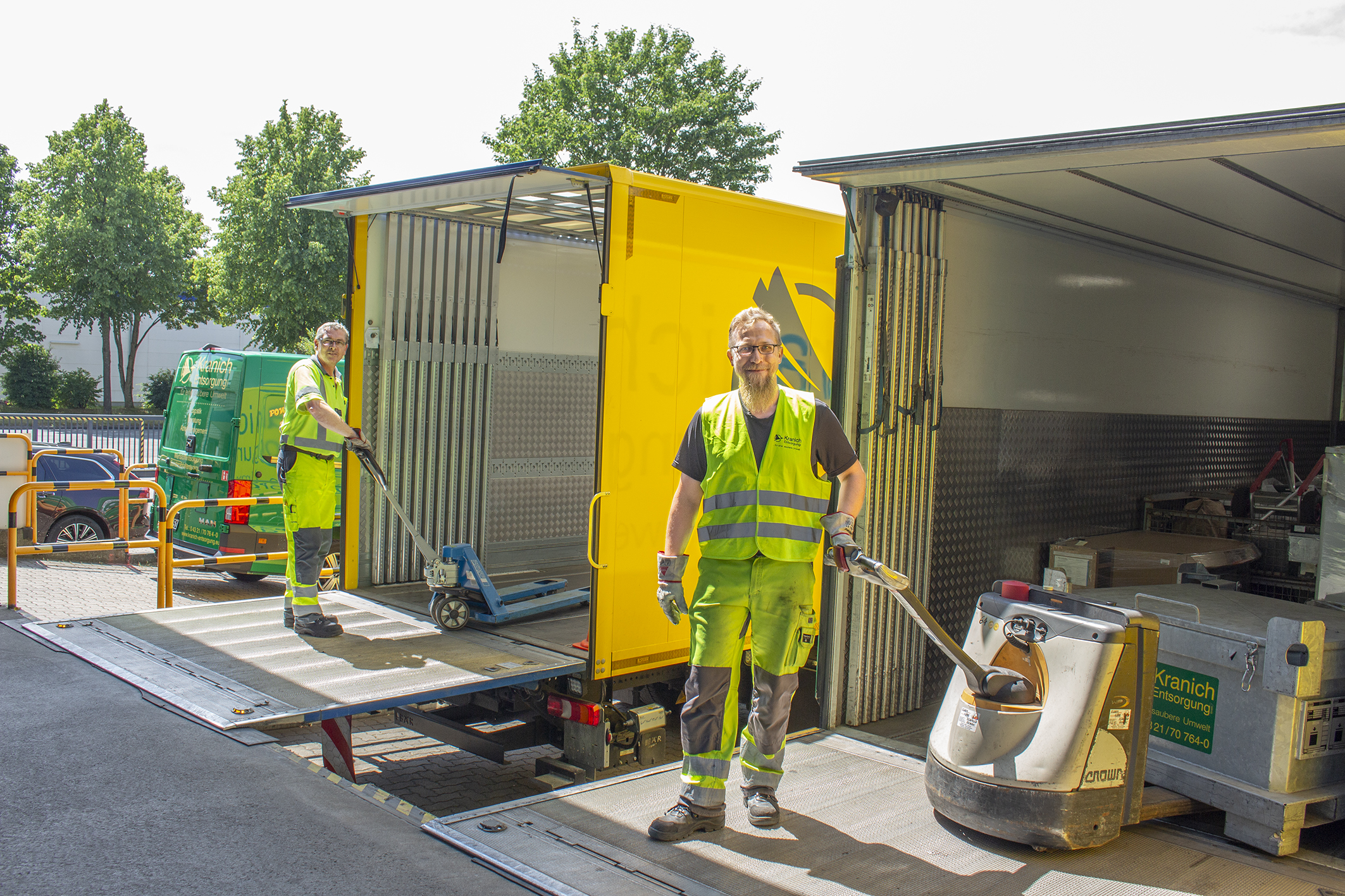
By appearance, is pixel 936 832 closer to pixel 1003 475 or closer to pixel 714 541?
pixel 714 541

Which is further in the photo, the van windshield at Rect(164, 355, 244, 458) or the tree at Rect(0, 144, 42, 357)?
the tree at Rect(0, 144, 42, 357)

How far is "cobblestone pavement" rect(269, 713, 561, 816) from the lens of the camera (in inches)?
227

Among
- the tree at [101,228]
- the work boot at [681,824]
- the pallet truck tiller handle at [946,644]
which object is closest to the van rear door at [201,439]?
the work boot at [681,824]

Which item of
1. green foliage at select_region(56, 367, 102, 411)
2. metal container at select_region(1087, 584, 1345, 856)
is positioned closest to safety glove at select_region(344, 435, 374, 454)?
metal container at select_region(1087, 584, 1345, 856)

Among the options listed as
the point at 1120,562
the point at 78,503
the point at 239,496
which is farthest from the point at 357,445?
the point at 78,503

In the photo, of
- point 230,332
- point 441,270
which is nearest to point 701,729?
point 441,270

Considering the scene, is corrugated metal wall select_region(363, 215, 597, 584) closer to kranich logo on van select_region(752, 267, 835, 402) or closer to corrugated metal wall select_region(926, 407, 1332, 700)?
kranich logo on van select_region(752, 267, 835, 402)

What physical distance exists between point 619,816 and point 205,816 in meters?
1.50

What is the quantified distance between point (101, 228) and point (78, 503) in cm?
2556

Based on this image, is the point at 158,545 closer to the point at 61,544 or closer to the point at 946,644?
the point at 61,544

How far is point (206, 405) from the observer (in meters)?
9.64

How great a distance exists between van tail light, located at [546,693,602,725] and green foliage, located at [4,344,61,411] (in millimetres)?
38048

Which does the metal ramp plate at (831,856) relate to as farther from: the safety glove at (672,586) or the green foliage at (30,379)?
the green foliage at (30,379)

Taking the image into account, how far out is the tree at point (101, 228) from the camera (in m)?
32.0
